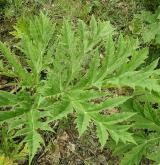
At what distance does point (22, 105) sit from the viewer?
2879mm

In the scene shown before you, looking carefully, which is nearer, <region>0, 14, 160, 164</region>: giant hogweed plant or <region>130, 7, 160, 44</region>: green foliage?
<region>0, 14, 160, 164</region>: giant hogweed plant

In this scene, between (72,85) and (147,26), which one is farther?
(147,26)

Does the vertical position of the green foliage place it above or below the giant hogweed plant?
above

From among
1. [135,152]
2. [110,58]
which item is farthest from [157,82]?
[135,152]

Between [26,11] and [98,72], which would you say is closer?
[98,72]

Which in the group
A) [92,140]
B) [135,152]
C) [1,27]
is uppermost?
[1,27]

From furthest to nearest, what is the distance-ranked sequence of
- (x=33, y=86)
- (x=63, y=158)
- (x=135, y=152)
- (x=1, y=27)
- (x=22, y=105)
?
1. (x=1, y=27)
2. (x=63, y=158)
3. (x=135, y=152)
4. (x=33, y=86)
5. (x=22, y=105)

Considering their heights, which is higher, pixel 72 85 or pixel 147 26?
pixel 147 26

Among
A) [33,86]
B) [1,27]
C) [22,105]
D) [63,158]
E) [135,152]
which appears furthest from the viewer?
[1,27]

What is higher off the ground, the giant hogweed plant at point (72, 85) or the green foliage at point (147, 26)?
the green foliage at point (147, 26)

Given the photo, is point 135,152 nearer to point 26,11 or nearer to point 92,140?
point 92,140

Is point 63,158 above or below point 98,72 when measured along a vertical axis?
below

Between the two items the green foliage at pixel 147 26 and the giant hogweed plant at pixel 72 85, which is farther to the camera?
the green foliage at pixel 147 26

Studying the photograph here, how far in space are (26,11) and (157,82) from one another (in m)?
2.18
